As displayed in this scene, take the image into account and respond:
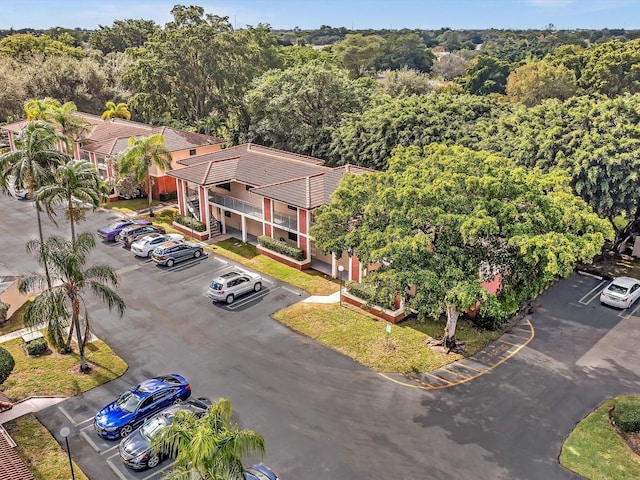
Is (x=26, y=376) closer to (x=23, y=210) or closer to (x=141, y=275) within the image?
(x=141, y=275)

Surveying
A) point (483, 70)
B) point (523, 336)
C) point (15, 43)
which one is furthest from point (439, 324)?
point (15, 43)

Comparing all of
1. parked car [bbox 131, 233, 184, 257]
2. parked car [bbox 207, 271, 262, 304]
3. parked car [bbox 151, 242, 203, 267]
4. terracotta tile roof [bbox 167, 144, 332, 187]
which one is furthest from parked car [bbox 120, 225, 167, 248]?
parked car [bbox 207, 271, 262, 304]

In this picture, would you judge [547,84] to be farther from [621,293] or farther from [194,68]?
[194,68]

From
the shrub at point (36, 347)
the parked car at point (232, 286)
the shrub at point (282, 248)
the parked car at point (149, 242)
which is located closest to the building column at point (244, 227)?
the shrub at point (282, 248)

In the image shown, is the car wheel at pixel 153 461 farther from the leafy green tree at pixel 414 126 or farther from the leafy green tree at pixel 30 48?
the leafy green tree at pixel 30 48

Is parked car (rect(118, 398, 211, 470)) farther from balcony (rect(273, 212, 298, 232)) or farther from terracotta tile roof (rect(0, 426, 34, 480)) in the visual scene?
balcony (rect(273, 212, 298, 232))

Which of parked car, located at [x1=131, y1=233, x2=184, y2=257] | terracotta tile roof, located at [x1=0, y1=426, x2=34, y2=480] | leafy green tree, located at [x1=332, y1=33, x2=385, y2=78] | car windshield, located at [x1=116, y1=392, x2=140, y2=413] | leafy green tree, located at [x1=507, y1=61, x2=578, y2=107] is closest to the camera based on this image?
terracotta tile roof, located at [x1=0, y1=426, x2=34, y2=480]

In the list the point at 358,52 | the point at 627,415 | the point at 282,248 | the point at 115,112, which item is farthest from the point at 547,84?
the point at 358,52
